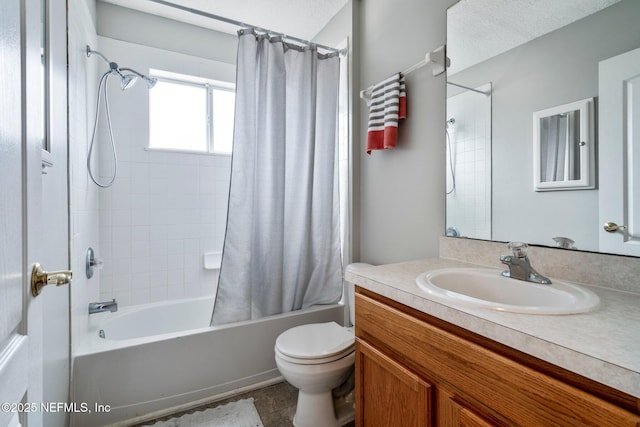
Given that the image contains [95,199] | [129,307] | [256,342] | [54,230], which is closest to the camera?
[54,230]

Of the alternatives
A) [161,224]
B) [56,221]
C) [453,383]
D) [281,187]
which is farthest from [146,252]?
[453,383]

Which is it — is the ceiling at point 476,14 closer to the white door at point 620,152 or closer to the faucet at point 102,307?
the white door at point 620,152

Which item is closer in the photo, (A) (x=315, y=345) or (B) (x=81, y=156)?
(A) (x=315, y=345)

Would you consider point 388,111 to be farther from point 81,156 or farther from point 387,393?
point 81,156

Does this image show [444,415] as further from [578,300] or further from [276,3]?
[276,3]

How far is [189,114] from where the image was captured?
8.34ft

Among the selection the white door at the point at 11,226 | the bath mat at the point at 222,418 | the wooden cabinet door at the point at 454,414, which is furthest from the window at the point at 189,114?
the wooden cabinet door at the point at 454,414

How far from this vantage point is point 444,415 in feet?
2.58

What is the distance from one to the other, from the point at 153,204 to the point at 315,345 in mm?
1737

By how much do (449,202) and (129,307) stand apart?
2.36 meters

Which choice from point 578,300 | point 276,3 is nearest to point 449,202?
point 578,300

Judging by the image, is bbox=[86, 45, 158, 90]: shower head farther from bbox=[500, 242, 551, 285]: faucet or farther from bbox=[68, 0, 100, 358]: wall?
bbox=[500, 242, 551, 285]: faucet

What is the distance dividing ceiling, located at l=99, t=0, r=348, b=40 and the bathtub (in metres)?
2.20

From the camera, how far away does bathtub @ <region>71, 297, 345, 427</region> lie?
146 centimetres
